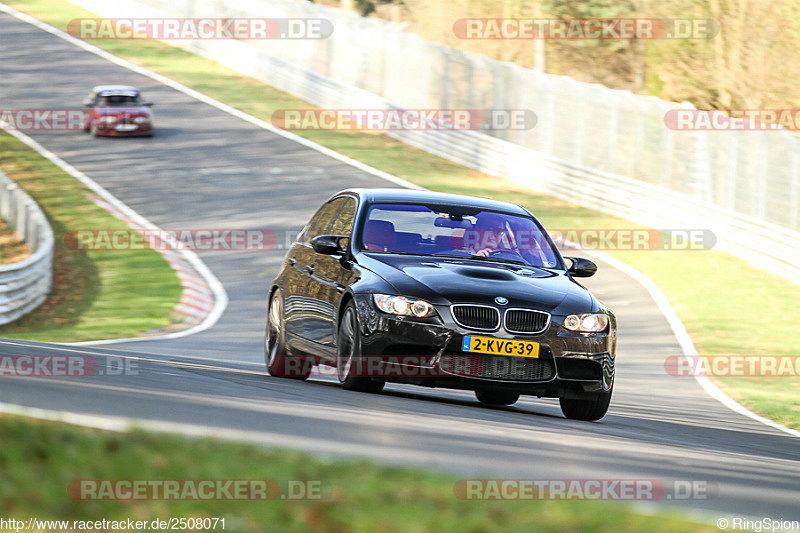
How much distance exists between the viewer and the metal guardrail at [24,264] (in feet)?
62.7

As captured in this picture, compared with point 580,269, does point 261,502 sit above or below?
above

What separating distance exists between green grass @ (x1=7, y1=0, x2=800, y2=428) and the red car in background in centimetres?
Answer: 489

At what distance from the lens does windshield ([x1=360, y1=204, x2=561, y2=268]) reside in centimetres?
1068

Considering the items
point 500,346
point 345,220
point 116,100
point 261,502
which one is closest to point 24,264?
point 345,220

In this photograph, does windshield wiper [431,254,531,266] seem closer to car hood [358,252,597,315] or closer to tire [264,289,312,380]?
car hood [358,252,597,315]

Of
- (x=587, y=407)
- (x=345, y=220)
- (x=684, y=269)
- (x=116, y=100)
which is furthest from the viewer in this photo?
(x=116, y=100)

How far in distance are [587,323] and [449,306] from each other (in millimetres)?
1105

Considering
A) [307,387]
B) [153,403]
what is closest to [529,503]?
[153,403]

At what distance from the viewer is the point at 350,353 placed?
998cm

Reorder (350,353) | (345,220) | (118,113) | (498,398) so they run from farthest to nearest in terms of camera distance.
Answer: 1. (118,113)
2. (498,398)
3. (345,220)
4. (350,353)

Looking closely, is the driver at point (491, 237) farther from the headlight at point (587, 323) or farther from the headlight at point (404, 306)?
the headlight at point (404, 306)

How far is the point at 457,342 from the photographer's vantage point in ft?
31.1

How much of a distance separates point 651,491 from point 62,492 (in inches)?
109

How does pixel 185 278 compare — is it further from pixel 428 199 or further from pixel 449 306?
pixel 449 306
